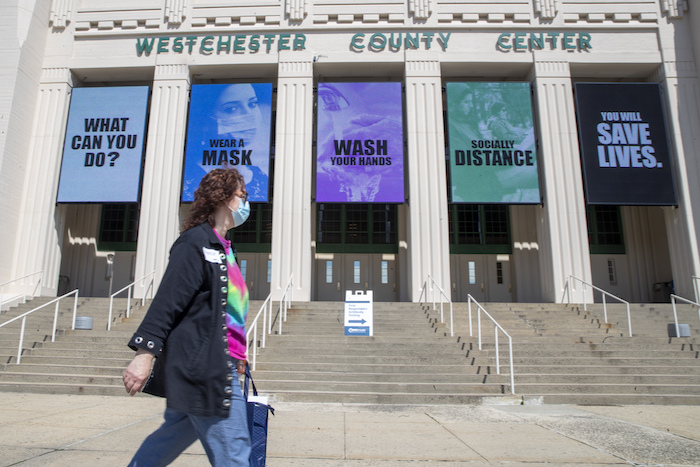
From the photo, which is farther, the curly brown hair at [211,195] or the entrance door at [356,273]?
the entrance door at [356,273]

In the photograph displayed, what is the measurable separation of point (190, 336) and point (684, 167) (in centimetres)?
1958

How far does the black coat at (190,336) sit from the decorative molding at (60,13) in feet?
Answer: 69.0

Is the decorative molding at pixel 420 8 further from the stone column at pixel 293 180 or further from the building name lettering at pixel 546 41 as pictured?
the stone column at pixel 293 180

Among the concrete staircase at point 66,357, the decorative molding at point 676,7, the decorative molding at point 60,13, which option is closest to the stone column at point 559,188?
the decorative molding at point 676,7

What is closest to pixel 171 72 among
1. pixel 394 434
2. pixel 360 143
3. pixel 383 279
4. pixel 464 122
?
pixel 360 143

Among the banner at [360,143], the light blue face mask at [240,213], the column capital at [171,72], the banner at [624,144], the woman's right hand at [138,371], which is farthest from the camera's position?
the column capital at [171,72]

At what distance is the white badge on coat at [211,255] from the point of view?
2252 mm

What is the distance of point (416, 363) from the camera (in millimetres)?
9188

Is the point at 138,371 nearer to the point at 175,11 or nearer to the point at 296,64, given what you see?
the point at 296,64

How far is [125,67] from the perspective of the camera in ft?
58.7

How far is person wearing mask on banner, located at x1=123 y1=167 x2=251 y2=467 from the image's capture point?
6.76 ft

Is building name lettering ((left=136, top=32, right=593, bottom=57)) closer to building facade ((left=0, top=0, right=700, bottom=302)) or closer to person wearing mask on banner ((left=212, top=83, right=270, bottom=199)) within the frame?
building facade ((left=0, top=0, right=700, bottom=302))

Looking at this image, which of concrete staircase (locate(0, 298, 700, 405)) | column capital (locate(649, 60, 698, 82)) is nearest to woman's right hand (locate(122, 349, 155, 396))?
concrete staircase (locate(0, 298, 700, 405))

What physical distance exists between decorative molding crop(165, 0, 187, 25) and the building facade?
0.17ft
